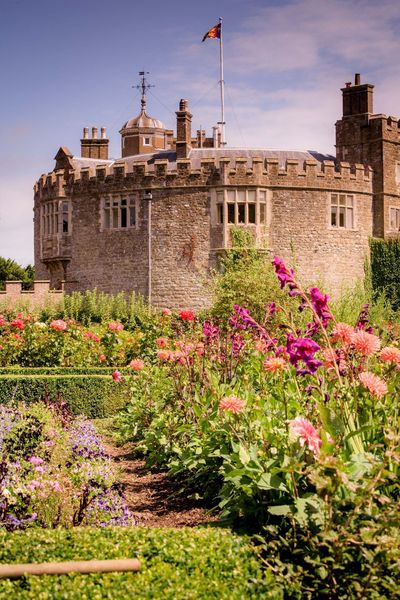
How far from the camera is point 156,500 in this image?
818 centimetres

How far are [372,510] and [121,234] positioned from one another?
88.8ft

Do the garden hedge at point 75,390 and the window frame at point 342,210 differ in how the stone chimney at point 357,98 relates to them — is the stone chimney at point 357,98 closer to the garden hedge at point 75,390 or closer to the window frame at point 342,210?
the window frame at point 342,210

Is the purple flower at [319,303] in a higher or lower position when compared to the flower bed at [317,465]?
higher

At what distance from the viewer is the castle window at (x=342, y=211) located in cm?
3122

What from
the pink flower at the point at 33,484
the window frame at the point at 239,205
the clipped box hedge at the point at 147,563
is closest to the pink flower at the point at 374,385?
the clipped box hedge at the point at 147,563

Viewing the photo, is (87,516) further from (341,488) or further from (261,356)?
(261,356)

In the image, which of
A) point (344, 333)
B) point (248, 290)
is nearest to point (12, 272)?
point (248, 290)

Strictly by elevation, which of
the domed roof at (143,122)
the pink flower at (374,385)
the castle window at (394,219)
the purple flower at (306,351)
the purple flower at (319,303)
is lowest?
the pink flower at (374,385)

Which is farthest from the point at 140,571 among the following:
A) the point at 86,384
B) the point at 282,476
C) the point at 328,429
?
the point at 86,384

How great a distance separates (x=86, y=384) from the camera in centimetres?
1499

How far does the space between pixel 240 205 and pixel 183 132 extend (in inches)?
193

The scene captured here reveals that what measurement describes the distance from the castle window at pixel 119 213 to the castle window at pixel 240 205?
3357 mm

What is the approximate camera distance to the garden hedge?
48.1ft

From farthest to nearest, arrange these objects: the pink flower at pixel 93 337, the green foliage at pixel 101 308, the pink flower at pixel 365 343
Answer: the green foliage at pixel 101 308
the pink flower at pixel 93 337
the pink flower at pixel 365 343
